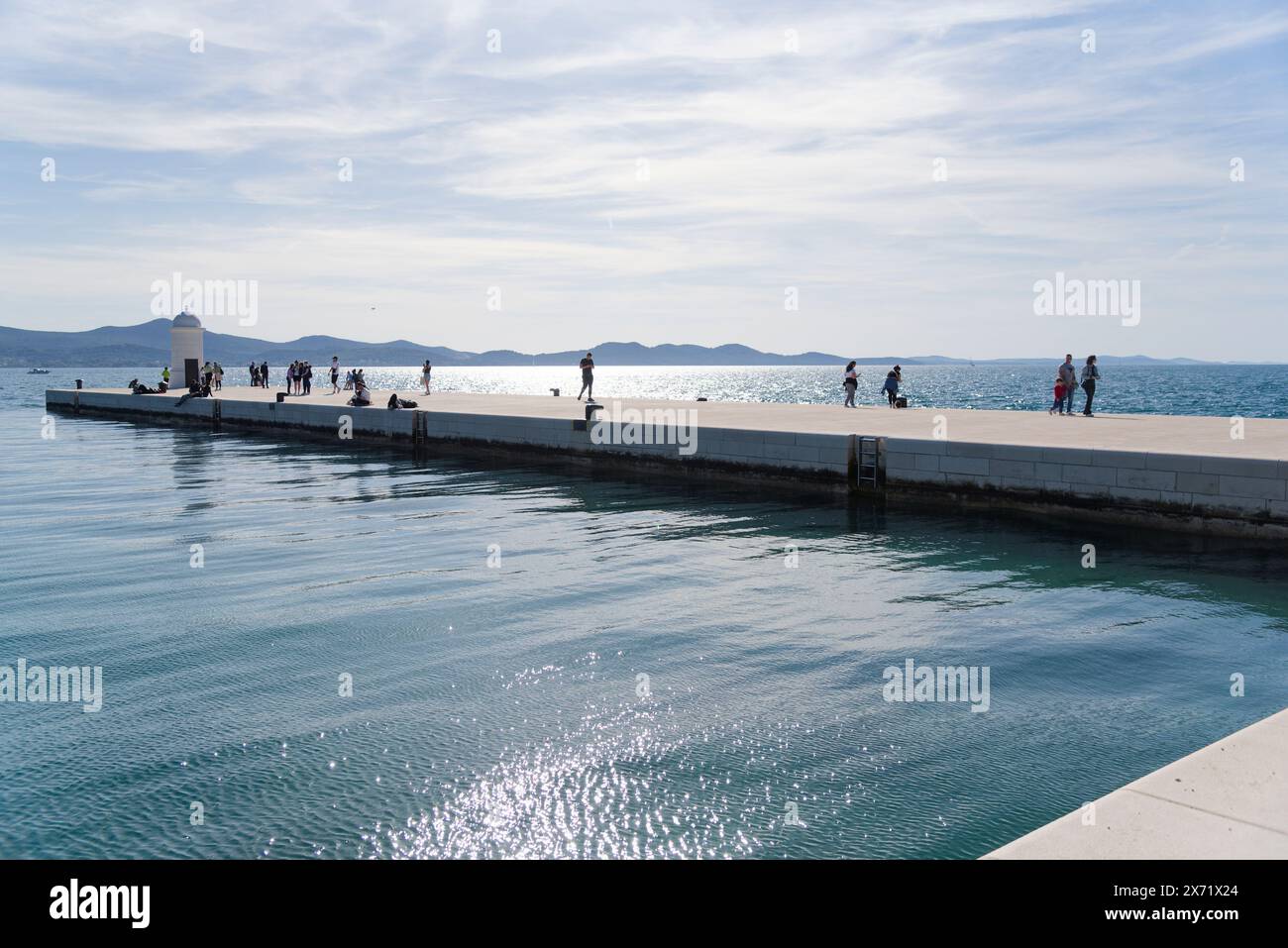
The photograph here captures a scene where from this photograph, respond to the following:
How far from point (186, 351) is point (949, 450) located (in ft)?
160

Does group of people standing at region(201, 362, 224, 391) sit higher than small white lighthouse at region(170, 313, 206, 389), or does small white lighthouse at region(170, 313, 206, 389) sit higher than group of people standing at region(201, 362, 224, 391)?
small white lighthouse at region(170, 313, 206, 389)

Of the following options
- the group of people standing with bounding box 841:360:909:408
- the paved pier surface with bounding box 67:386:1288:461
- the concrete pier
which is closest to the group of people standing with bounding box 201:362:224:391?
the concrete pier

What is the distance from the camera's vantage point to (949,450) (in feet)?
63.6

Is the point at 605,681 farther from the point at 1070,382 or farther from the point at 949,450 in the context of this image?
the point at 1070,382

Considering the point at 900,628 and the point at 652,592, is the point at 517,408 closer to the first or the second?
the point at 652,592

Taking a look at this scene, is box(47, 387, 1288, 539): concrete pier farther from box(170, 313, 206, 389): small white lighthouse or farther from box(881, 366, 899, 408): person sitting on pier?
box(170, 313, 206, 389): small white lighthouse

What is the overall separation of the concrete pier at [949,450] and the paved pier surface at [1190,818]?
1199cm

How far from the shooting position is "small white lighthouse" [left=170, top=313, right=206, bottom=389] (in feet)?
183

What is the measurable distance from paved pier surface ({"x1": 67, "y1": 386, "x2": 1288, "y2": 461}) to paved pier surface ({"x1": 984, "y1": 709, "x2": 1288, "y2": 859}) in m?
12.7
